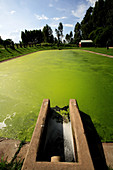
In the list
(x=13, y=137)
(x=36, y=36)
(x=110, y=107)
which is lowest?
(x=13, y=137)

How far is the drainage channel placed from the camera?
1408 mm

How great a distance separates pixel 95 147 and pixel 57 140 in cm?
72

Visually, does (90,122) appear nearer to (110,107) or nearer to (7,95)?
(110,107)

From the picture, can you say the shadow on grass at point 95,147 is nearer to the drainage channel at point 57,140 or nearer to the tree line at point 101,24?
the drainage channel at point 57,140

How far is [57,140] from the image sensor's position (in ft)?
5.71

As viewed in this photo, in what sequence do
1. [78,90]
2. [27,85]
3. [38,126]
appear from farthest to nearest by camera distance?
[27,85]
[78,90]
[38,126]

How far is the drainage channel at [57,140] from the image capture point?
1.41 meters

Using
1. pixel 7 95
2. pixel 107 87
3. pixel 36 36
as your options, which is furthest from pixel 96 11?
pixel 7 95

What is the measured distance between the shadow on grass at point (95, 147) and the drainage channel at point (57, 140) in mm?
340

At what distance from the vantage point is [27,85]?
3.77 m

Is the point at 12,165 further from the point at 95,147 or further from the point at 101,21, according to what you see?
the point at 101,21

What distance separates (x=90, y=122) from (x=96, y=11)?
40.7 metres

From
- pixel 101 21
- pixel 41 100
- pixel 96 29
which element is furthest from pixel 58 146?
pixel 101 21

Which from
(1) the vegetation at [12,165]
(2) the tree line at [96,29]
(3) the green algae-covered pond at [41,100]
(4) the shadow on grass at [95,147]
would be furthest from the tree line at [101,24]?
(1) the vegetation at [12,165]
